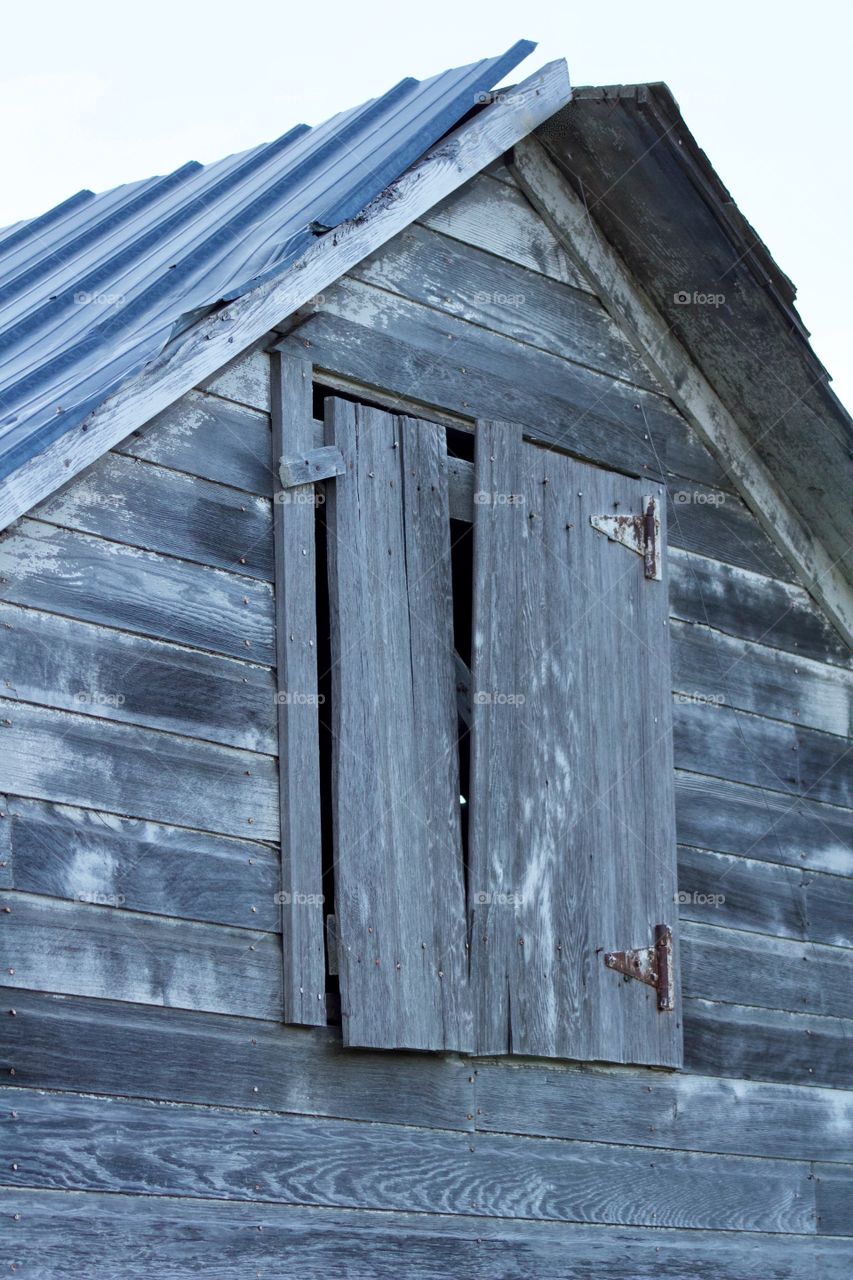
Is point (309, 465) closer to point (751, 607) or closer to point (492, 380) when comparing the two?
point (492, 380)

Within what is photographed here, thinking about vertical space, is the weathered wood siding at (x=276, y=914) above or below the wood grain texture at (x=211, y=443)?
below

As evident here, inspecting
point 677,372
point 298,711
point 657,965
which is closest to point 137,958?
point 298,711

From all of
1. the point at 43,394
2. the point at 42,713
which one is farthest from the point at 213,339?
the point at 42,713

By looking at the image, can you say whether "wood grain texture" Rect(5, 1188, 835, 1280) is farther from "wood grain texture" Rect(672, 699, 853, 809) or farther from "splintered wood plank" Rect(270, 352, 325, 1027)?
"wood grain texture" Rect(672, 699, 853, 809)

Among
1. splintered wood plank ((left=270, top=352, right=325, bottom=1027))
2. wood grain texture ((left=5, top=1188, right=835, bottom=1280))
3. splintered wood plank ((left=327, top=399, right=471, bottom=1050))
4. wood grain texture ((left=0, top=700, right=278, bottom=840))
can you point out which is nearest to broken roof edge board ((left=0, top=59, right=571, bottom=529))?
splintered wood plank ((left=270, top=352, right=325, bottom=1027))

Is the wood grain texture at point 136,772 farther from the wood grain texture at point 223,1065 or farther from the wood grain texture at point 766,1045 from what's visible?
the wood grain texture at point 766,1045

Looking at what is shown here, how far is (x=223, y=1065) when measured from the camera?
4.87 m

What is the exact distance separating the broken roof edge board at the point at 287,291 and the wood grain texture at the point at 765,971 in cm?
266

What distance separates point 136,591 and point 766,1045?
3052 millimetres

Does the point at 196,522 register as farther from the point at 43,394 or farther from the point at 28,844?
the point at 28,844

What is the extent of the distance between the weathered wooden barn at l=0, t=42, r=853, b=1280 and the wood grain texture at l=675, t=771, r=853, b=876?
0.06 feet

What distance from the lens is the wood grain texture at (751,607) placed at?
674 centimetres

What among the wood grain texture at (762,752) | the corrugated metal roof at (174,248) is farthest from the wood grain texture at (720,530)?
the corrugated metal roof at (174,248)

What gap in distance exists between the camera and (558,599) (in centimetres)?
605
